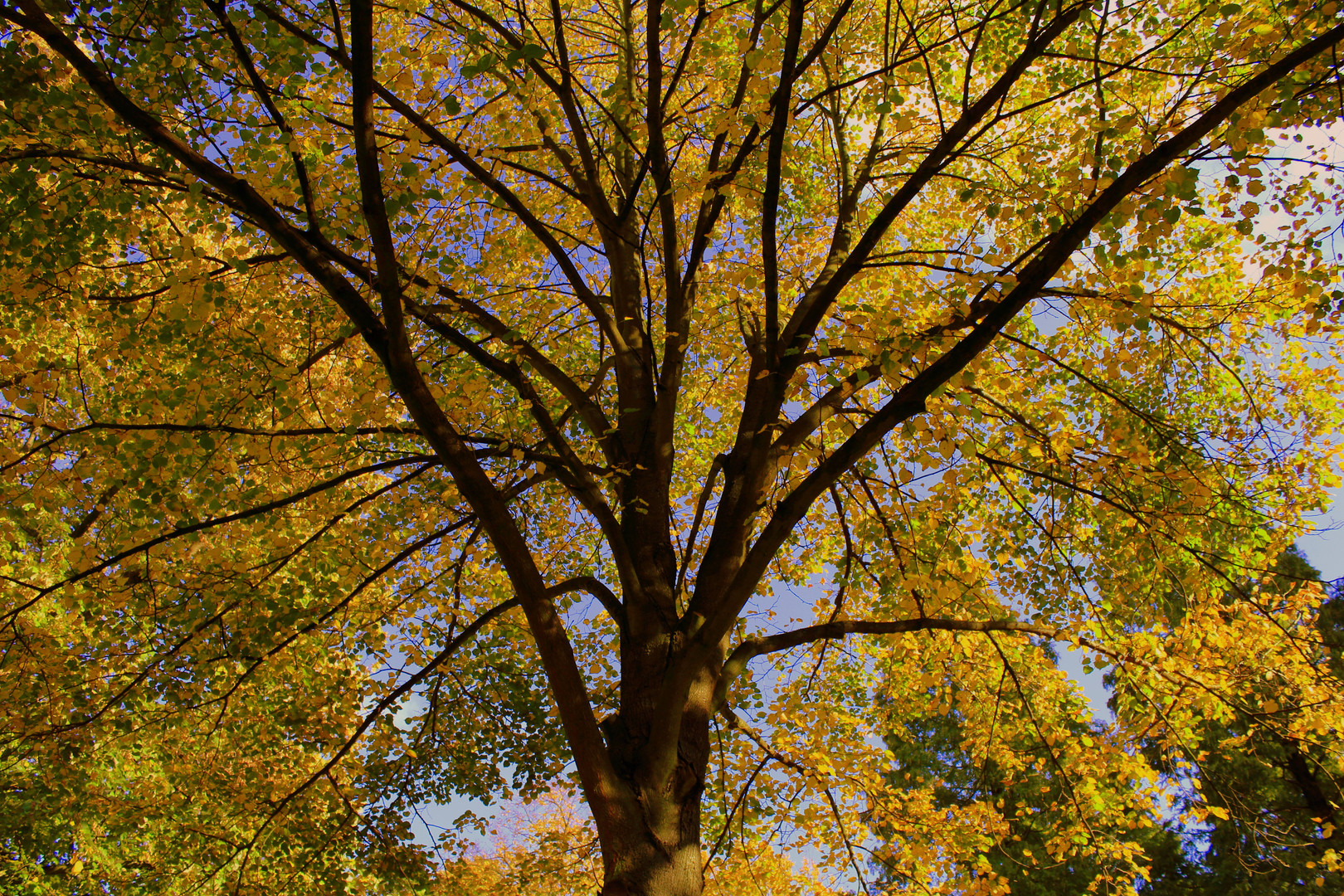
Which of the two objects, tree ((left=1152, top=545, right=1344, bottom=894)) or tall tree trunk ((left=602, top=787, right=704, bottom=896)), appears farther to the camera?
tree ((left=1152, top=545, right=1344, bottom=894))

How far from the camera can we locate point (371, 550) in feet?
18.8

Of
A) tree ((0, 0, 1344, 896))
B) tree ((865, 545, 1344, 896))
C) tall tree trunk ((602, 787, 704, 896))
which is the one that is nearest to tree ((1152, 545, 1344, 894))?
tree ((865, 545, 1344, 896))

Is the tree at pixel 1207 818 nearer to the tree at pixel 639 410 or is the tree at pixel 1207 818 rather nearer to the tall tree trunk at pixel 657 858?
the tree at pixel 639 410

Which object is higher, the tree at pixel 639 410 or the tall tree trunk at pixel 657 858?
the tree at pixel 639 410

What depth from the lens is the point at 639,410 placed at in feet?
16.4

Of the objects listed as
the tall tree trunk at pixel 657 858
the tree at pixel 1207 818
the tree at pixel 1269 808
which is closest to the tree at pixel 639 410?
the tall tree trunk at pixel 657 858

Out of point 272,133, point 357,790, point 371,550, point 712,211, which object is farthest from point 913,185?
point 357,790

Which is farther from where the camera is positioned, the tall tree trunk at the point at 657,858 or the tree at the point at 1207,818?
the tree at the point at 1207,818

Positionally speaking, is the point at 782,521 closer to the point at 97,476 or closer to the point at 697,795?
the point at 697,795

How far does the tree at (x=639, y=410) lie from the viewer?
3.48m

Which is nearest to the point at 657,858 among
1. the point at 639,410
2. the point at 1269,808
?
the point at 639,410

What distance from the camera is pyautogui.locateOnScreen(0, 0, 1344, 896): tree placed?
3.48 metres

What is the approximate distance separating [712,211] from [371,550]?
3.53 m

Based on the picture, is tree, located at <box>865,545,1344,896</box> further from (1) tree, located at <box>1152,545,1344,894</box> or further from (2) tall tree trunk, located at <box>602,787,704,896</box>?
(2) tall tree trunk, located at <box>602,787,704,896</box>
